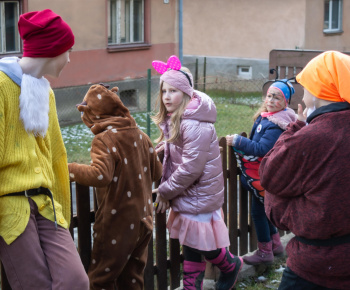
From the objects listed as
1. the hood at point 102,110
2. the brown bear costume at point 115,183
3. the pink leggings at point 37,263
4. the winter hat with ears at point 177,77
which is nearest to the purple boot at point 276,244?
the winter hat with ears at point 177,77

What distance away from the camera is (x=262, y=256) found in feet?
16.4

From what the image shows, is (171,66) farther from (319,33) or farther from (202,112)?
(319,33)

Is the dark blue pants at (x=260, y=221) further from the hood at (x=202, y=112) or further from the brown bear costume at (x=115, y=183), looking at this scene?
the brown bear costume at (x=115, y=183)

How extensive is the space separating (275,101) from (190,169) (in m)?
1.04

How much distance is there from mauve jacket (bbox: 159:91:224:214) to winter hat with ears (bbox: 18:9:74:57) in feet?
4.75

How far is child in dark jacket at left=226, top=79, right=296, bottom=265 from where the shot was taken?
179 inches

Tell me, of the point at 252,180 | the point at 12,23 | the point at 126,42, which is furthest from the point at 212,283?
the point at 126,42

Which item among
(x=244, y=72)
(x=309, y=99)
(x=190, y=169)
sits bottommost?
(x=190, y=169)

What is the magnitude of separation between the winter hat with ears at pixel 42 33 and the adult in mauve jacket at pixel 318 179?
118cm

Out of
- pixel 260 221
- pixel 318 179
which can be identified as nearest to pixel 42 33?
pixel 318 179

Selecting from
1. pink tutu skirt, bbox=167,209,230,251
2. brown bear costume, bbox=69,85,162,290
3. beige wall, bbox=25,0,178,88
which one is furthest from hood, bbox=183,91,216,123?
beige wall, bbox=25,0,178,88

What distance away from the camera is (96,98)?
334 cm

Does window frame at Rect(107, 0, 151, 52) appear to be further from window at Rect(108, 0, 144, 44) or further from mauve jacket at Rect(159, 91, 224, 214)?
mauve jacket at Rect(159, 91, 224, 214)

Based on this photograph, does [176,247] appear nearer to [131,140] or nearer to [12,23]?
[131,140]
